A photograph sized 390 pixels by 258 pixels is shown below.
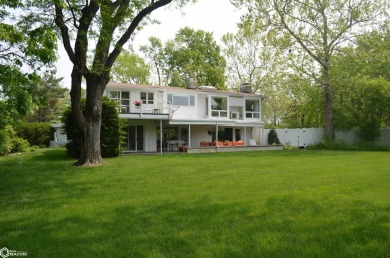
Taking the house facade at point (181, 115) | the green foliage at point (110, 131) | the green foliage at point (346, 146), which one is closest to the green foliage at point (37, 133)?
the house facade at point (181, 115)

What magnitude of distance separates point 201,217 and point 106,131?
608 inches

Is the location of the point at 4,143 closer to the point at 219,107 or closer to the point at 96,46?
the point at 96,46

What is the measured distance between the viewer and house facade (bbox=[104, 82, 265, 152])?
2597 cm

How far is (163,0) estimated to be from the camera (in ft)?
52.3

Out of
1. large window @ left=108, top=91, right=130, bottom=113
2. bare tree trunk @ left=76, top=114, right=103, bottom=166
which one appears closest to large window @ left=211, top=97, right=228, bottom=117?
large window @ left=108, top=91, right=130, bottom=113

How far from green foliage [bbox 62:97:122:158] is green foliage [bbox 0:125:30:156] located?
427cm

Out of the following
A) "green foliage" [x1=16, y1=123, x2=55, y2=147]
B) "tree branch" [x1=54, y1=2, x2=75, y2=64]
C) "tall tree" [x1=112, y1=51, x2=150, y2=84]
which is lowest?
"green foliage" [x1=16, y1=123, x2=55, y2=147]

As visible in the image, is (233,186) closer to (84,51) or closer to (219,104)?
(84,51)

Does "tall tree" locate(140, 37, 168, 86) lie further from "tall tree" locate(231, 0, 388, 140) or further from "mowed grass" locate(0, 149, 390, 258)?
"mowed grass" locate(0, 149, 390, 258)

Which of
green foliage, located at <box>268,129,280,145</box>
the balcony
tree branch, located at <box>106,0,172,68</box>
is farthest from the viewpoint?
green foliage, located at <box>268,129,280,145</box>

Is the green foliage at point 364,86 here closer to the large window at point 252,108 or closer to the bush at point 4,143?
the large window at point 252,108

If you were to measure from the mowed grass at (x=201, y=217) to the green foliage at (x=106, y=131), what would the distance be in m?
9.92

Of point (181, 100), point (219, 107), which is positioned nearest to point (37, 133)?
point (181, 100)

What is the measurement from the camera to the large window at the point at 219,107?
30.3 metres
